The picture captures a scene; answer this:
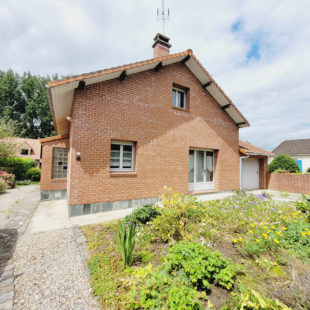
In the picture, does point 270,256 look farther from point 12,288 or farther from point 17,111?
point 17,111

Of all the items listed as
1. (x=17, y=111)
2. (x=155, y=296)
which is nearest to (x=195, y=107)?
(x=155, y=296)

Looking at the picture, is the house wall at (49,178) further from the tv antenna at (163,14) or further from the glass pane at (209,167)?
the tv antenna at (163,14)

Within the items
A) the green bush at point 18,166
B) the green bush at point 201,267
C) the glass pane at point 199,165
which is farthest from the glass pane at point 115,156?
the green bush at point 18,166

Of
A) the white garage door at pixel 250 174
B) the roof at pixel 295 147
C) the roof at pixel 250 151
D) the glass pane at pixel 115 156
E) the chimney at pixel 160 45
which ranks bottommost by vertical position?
the white garage door at pixel 250 174

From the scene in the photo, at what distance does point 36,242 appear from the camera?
376 centimetres

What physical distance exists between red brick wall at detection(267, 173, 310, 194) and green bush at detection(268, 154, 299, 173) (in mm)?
1167

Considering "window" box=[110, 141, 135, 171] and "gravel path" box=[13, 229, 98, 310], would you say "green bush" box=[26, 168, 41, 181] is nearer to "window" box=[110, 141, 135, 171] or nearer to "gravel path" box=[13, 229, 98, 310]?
"window" box=[110, 141, 135, 171]

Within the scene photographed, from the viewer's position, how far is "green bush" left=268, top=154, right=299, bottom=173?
12367mm

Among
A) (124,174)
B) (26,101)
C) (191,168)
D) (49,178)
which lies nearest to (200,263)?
(124,174)

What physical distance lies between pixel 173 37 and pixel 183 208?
31.8 ft

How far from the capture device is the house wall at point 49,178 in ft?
27.8

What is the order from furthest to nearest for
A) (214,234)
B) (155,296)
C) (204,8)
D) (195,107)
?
1. (195,107)
2. (204,8)
3. (214,234)
4. (155,296)

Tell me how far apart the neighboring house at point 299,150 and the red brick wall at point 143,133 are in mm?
18566

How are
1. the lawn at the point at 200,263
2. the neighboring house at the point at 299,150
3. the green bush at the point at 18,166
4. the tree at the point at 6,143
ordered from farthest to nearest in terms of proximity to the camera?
the neighboring house at the point at 299,150 → the green bush at the point at 18,166 → the tree at the point at 6,143 → the lawn at the point at 200,263
